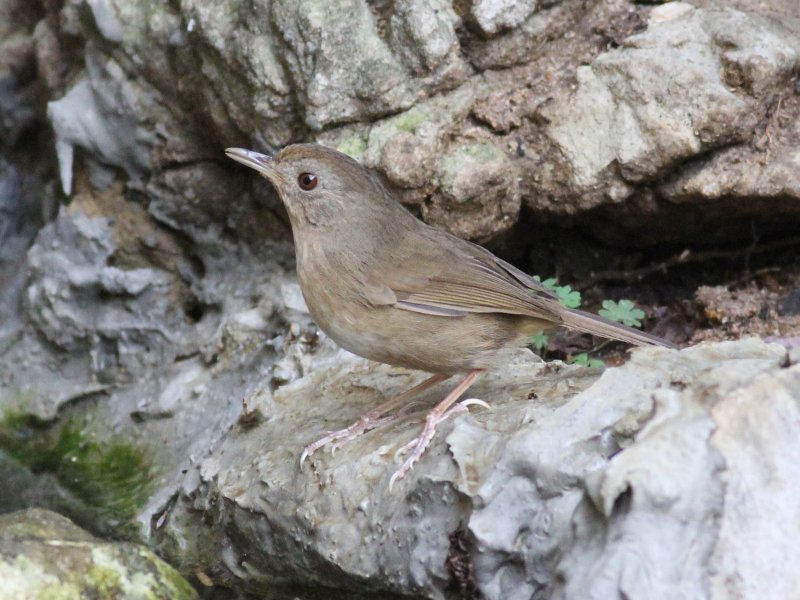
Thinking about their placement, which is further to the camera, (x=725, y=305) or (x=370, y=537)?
(x=725, y=305)

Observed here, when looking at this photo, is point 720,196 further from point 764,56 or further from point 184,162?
point 184,162

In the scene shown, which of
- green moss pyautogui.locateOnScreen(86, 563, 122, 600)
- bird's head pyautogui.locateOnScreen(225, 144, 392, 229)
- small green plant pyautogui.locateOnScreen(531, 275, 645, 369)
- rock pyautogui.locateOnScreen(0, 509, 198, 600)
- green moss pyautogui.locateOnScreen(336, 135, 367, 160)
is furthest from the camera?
green moss pyautogui.locateOnScreen(336, 135, 367, 160)

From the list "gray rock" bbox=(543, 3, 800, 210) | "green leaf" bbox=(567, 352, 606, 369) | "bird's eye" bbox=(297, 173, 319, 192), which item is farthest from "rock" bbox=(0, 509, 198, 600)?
"gray rock" bbox=(543, 3, 800, 210)

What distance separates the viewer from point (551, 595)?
3178 mm

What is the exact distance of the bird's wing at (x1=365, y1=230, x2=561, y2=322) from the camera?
4629 millimetres

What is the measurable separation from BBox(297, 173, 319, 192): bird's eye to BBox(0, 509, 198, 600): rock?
1832mm

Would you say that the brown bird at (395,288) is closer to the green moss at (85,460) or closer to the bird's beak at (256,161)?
the bird's beak at (256,161)

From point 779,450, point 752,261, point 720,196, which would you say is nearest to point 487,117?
point 720,196

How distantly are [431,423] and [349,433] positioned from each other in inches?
21.5

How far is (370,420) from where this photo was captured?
4.72 meters

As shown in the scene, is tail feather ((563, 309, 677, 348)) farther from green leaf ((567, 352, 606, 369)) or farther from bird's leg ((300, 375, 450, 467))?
bird's leg ((300, 375, 450, 467))

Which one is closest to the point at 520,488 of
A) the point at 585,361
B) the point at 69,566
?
the point at 69,566

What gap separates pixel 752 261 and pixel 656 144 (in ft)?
3.63

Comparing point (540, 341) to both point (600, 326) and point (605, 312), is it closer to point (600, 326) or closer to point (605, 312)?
point (605, 312)
